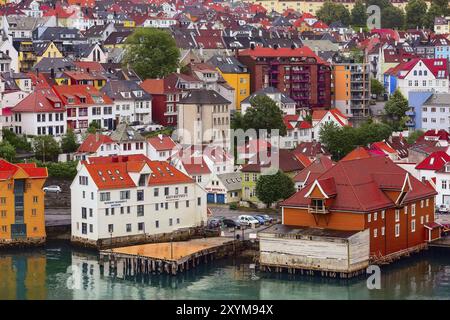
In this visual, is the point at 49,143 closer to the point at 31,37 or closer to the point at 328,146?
the point at 328,146

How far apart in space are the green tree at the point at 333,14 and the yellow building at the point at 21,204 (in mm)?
62265

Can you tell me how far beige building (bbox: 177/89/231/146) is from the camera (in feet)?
175

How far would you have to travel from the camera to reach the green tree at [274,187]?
146 ft

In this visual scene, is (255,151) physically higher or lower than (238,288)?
higher

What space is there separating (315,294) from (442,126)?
84.4 ft

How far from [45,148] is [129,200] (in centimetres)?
952

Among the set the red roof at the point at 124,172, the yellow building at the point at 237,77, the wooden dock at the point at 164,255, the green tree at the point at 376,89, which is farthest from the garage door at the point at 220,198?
the green tree at the point at 376,89

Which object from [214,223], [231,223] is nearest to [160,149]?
[214,223]

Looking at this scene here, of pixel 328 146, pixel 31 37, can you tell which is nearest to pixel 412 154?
pixel 328 146

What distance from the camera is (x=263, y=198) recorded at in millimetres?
44656

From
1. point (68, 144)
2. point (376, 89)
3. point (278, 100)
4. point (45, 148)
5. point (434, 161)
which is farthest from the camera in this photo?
point (376, 89)

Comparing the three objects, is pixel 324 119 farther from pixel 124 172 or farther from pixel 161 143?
pixel 124 172

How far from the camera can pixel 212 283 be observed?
3538 centimetres

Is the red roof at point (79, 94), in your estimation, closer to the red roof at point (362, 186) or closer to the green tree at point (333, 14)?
the red roof at point (362, 186)
